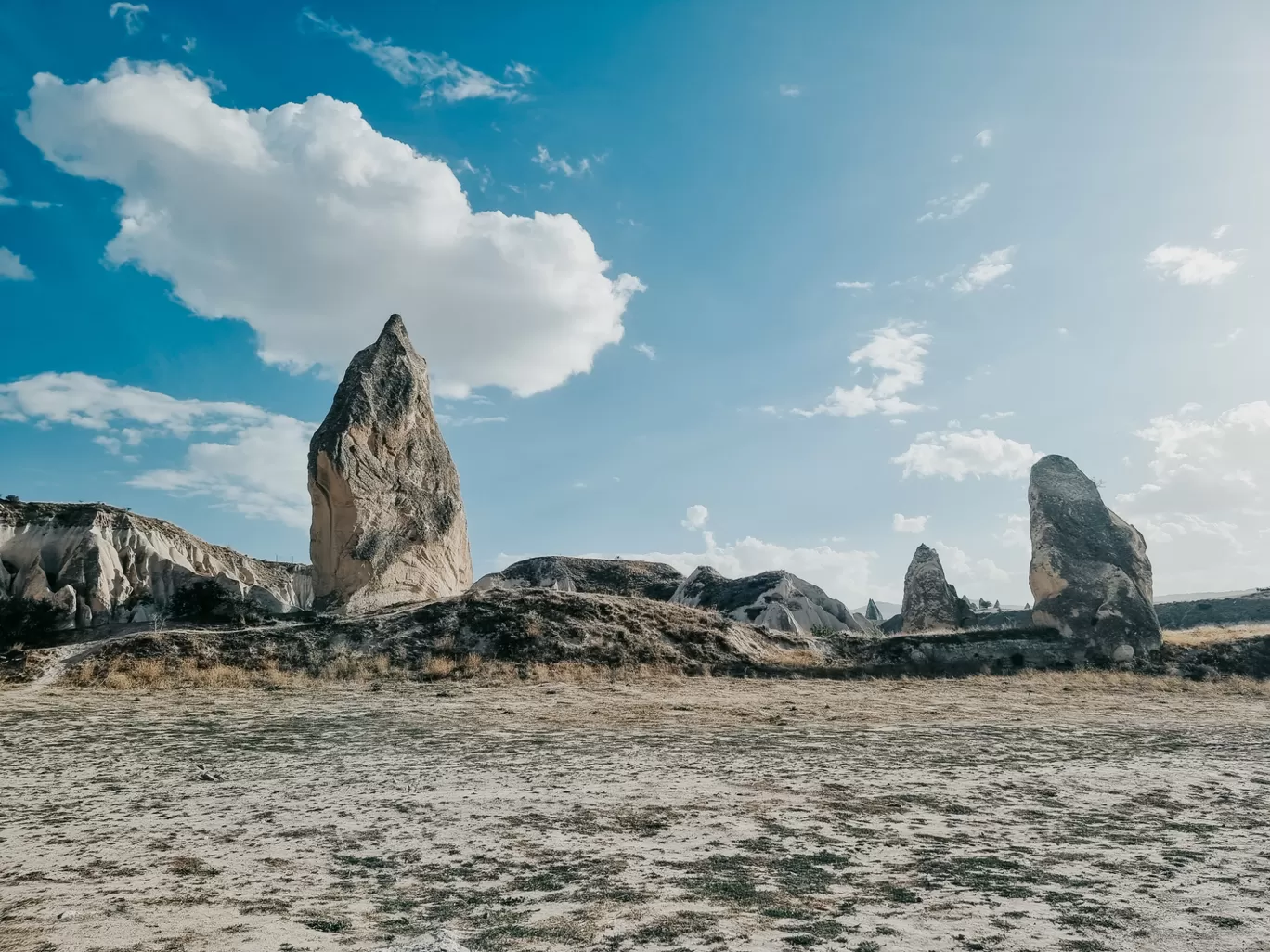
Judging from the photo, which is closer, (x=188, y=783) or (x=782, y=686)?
(x=188, y=783)

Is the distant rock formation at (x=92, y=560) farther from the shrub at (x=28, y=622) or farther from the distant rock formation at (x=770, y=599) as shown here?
the distant rock formation at (x=770, y=599)

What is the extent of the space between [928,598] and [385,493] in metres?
25.9

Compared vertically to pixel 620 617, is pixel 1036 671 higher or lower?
lower

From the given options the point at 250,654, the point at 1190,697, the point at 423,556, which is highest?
the point at 423,556

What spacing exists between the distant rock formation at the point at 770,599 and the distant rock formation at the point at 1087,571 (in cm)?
1208

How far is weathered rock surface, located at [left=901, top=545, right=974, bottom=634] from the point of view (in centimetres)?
3725

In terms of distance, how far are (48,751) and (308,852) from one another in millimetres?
5675

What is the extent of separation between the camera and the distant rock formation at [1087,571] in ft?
75.4

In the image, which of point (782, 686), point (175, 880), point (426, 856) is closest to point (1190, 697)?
point (782, 686)

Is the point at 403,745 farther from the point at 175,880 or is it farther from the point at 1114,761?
the point at 1114,761

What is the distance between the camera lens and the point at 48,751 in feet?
27.8

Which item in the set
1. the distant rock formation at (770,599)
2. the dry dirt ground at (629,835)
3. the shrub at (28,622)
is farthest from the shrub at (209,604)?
the distant rock formation at (770,599)

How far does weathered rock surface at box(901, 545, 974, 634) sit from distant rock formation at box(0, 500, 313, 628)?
96.0ft

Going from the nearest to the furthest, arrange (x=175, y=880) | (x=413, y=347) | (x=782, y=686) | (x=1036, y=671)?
(x=175, y=880), (x=782, y=686), (x=1036, y=671), (x=413, y=347)
